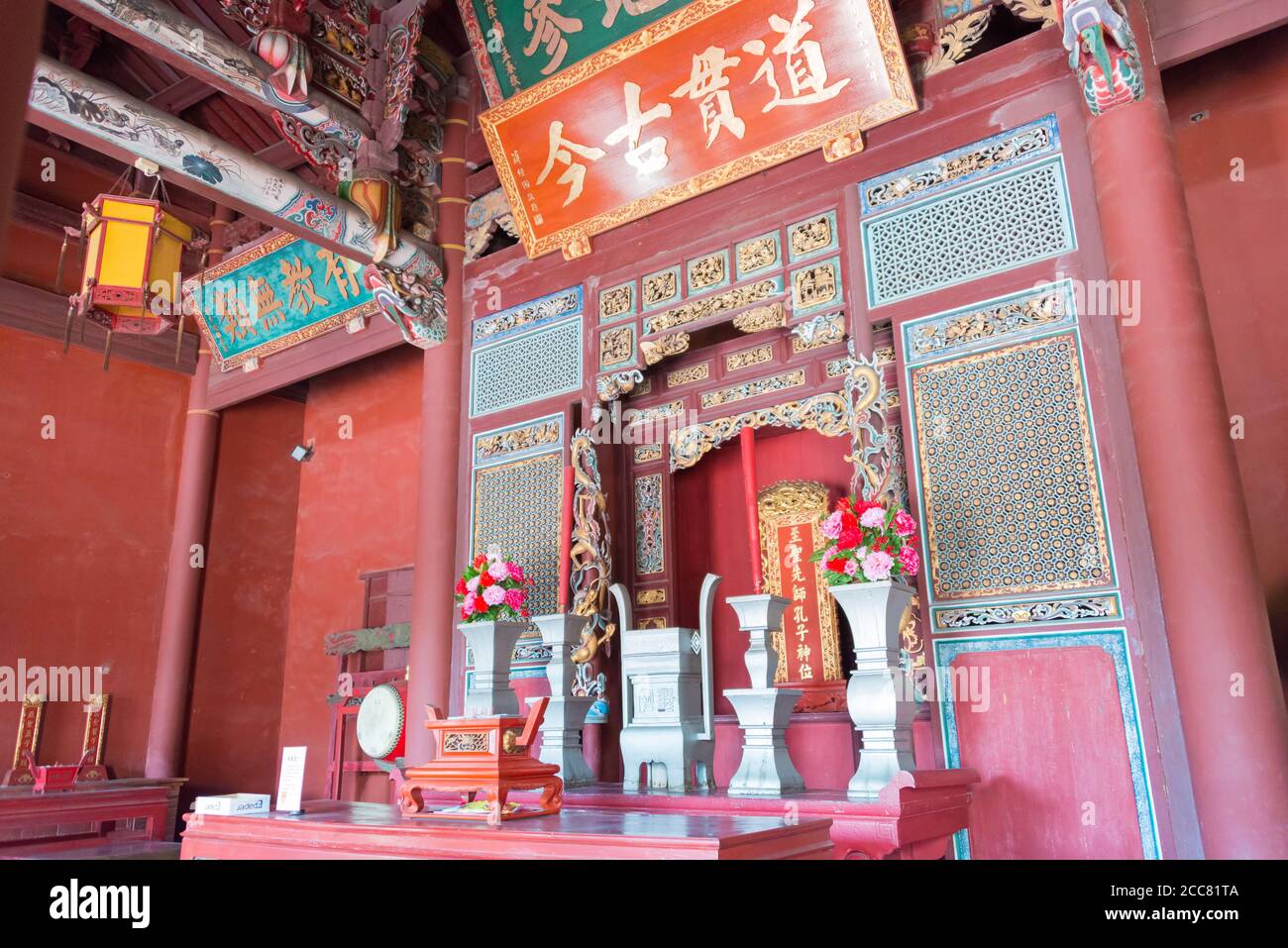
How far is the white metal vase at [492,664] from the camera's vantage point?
3.44 m

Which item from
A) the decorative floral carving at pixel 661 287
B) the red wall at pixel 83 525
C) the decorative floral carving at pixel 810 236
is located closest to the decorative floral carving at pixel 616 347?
the decorative floral carving at pixel 661 287

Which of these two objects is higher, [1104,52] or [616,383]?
[1104,52]

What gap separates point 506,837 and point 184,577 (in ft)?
16.6

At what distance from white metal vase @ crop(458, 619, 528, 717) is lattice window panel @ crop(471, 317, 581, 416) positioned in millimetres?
1358

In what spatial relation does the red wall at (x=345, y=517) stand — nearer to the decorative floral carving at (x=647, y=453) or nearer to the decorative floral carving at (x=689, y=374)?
the decorative floral carving at (x=647, y=453)

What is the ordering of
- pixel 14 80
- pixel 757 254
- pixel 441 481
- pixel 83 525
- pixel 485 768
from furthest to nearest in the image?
1. pixel 83 525
2. pixel 441 481
3. pixel 757 254
4. pixel 485 768
5. pixel 14 80

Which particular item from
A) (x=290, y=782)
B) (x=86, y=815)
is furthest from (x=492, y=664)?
(x=86, y=815)

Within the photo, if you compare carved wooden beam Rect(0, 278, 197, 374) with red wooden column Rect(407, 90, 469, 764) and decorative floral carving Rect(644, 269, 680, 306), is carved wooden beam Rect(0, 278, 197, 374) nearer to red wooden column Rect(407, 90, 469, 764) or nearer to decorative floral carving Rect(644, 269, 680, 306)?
red wooden column Rect(407, 90, 469, 764)

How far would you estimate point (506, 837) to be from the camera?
73.0 inches

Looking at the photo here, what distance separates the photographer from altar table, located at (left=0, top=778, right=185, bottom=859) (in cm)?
471

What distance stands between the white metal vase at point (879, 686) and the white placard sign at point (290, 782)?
1536 mm

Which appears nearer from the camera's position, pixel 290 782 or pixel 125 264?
pixel 290 782

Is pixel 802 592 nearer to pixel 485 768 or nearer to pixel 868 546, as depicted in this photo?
pixel 868 546

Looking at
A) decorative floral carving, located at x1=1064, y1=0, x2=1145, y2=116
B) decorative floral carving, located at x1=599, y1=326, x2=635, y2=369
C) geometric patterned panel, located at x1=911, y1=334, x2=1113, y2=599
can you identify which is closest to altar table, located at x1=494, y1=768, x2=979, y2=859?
geometric patterned panel, located at x1=911, y1=334, x2=1113, y2=599
